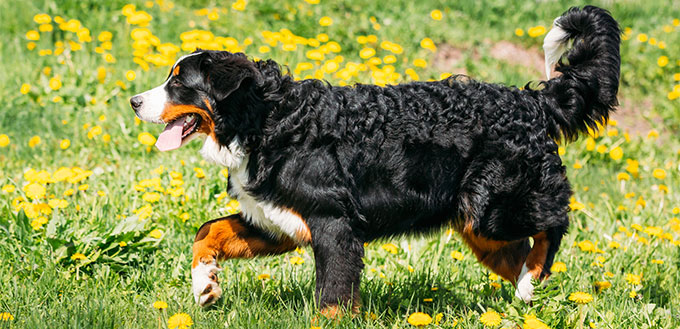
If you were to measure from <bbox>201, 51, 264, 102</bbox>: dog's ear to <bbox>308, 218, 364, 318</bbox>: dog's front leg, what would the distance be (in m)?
0.74

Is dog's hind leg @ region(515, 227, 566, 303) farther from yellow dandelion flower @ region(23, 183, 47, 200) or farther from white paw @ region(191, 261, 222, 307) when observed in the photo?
yellow dandelion flower @ region(23, 183, 47, 200)

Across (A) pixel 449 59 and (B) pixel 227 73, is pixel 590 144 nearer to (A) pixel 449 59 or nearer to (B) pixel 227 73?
(A) pixel 449 59

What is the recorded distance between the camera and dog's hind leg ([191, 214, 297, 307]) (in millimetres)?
3873

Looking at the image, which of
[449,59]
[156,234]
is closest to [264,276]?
[156,234]

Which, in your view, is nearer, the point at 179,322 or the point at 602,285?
the point at 179,322

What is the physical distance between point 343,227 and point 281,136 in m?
0.53

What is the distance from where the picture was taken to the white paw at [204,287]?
376 centimetres

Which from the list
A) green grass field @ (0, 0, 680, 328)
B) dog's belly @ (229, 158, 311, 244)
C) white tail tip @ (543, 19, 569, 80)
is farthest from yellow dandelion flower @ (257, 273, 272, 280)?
white tail tip @ (543, 19, 569, 80)

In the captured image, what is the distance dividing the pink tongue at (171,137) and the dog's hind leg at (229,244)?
540mm

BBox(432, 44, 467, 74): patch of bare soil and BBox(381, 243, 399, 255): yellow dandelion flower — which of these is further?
BBox(432, 44, 467, 74): patch of bare soil

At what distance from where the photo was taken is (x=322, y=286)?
12.0 ft

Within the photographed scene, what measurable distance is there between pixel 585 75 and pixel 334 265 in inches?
68.5

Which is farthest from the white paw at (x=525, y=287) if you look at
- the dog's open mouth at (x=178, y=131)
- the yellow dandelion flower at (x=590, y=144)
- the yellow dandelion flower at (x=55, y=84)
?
the yellow dandelion flower at (x=55, y=84)

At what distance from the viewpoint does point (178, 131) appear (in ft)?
12.1
